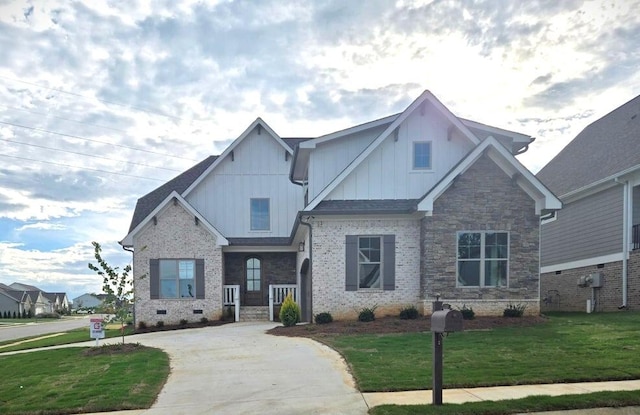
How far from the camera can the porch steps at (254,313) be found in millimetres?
19603

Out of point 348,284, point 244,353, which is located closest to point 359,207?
point 348,284

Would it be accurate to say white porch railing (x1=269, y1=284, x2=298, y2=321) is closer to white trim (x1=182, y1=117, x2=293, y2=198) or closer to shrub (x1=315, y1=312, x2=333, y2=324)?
shrub (x1=315, y1=312, x2=333, y2=324)

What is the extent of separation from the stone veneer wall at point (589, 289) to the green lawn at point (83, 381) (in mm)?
16048

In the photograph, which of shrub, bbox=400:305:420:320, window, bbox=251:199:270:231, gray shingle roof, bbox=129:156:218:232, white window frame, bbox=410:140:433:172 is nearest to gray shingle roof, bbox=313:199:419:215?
white window frame, bbox=410:140:433:172

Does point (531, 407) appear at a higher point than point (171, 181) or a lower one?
lower

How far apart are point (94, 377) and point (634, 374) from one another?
927 cm

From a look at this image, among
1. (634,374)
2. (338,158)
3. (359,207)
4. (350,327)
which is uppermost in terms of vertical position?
(338,158)

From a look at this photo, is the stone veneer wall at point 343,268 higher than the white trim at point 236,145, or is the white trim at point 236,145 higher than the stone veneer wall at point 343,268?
the white trim at point 236,145

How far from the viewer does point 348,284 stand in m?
14.8

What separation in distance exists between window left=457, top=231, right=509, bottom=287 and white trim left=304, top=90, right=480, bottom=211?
11.1 feet

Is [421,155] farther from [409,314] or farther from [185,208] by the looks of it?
[185,208]

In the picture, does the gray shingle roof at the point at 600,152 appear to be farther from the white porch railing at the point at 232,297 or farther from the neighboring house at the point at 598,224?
the white porch railing at the point at 232,297

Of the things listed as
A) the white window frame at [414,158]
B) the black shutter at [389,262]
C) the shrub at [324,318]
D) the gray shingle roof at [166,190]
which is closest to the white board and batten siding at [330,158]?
the white window frame at [414,158]

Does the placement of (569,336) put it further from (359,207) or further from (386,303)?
(359,207)
